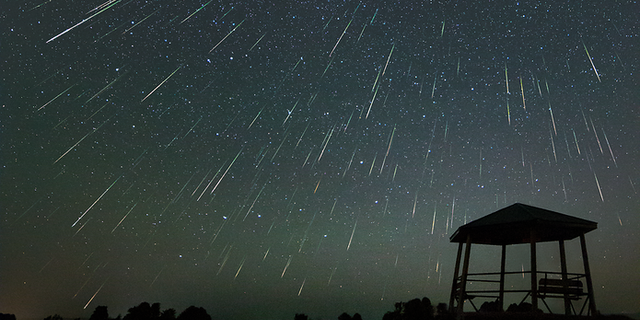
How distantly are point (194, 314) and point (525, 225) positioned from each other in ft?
109

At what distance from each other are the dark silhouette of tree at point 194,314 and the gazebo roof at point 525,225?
99.7 feet

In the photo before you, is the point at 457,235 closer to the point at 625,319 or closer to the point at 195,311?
the point at 625,319

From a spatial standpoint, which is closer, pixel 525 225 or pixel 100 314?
pixel 525 225

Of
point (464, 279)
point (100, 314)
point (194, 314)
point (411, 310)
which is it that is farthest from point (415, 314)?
point (100, 314)

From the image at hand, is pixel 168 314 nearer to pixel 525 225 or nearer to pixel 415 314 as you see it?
pixel 415 314

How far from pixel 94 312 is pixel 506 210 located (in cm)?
3725

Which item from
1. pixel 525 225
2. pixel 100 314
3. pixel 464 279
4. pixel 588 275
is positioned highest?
pixel 525 225

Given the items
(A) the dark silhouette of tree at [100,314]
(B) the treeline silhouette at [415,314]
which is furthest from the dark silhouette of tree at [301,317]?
(A) the dark silhouette of tree at [100,314]

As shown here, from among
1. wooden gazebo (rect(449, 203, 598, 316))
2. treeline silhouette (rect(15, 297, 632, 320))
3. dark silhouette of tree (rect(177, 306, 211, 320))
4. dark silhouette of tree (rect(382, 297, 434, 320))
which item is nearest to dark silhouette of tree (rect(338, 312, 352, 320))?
treeline silhouette (rect(15, 297, 632, 320))

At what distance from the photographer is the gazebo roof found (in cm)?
1045

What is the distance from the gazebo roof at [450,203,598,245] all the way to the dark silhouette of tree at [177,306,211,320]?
3038cm

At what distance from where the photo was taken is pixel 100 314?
3597cm

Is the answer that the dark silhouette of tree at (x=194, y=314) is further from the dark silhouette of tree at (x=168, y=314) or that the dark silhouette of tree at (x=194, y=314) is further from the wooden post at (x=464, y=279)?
the wooden post at (x=464, y=279)

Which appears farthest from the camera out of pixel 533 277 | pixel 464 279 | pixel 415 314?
pixel 415 314
